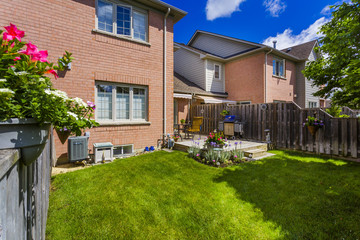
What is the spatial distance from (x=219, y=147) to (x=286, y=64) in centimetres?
1506

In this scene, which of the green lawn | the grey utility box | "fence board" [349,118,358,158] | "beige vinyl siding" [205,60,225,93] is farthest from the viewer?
"beige vinyl siding" [205,60,225,93]

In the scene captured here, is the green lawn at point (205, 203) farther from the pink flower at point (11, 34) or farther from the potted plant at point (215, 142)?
the pink flower at point (11, 34)

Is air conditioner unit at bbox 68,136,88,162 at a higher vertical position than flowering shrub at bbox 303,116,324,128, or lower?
lower

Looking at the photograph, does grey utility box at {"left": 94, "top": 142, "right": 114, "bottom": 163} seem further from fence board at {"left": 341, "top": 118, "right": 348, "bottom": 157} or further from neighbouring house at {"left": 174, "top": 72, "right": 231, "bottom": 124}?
fence board at {"left": 341, "top": 118, "right": 348, "bottom": 157}

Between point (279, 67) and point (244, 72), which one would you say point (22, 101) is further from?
point (279, 67)

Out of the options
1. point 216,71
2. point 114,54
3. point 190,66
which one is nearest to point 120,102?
point 114,54

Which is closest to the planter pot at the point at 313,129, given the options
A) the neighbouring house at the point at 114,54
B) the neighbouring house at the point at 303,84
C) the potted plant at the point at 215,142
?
the potted plant at the point at 215,142

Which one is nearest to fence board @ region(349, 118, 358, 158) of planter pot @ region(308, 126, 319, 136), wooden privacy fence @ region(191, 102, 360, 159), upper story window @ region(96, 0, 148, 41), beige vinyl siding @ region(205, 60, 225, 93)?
wooden privacy fence @ region(191, 102, 360, 159)

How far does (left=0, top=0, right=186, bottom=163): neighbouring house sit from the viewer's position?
6484 mm

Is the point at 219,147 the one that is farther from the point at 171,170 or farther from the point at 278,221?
the point at 278,221

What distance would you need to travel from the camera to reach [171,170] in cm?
592

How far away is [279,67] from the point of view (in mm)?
16594

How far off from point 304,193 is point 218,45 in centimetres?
1790

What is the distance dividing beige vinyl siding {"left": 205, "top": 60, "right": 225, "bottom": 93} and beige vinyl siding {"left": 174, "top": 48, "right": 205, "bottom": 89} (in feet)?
1.62
